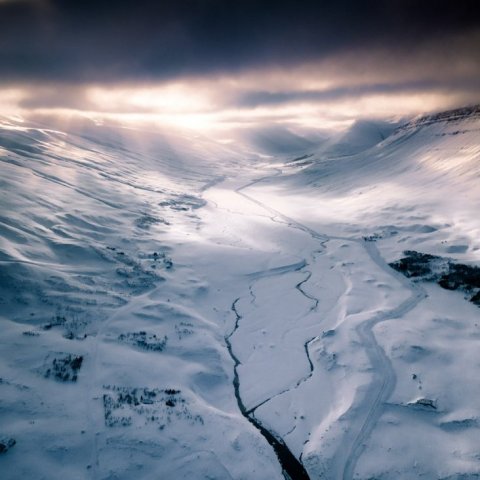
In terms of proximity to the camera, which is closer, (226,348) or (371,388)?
(371,388)

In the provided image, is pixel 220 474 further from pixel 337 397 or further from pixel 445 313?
pixel 445 313

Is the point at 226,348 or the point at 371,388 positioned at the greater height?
the point at 371,388

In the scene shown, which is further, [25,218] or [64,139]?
[64,139]

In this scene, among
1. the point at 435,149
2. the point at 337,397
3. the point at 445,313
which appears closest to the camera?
the point at 337,397

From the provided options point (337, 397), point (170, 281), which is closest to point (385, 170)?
point (170, 281)

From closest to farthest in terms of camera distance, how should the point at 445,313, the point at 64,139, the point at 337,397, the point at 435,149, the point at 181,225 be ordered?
1. the point at 337,397
2. the point at 445,313
3. the point at 181,225
4. the point at 435,149
5. the point at 64,139

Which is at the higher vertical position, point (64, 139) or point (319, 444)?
point (64, 139)

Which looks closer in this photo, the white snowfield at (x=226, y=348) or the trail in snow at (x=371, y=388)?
the white snowfield at (x=226, y=348)

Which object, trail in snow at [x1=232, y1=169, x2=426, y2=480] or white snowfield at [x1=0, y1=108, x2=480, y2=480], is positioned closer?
white snowfield at [x1=0, y1=108, x2=480, y2=480]
